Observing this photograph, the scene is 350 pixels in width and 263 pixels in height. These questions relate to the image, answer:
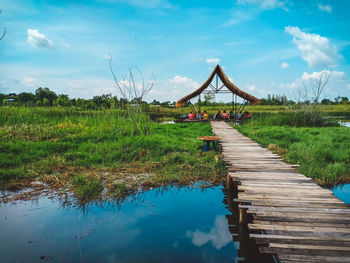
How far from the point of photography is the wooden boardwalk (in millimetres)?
2000

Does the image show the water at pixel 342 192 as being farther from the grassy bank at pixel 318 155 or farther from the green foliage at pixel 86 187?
the green foliage at pixel 86 187

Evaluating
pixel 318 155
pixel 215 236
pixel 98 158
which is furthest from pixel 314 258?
pixel 98 158

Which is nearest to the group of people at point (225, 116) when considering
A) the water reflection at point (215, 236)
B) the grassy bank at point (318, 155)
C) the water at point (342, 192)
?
the grassy bank at point (318, 155)

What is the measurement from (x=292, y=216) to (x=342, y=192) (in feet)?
8.94

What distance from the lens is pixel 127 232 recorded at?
302 cm

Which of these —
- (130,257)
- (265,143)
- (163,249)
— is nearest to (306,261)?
(163,249)

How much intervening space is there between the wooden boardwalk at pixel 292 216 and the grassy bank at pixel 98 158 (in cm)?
148

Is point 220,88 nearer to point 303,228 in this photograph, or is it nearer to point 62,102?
point 303,228

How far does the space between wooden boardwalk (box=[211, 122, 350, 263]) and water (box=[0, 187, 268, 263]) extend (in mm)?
482

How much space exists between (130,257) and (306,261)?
5.99 feet

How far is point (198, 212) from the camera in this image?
3.57 m

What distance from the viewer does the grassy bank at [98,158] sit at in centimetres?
457

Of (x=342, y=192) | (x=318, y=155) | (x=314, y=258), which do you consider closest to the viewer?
(x=314, y=258)

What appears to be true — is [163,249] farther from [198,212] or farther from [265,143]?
[265,143]
